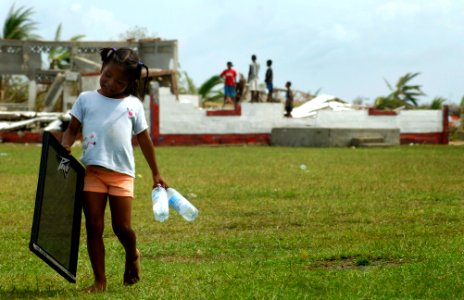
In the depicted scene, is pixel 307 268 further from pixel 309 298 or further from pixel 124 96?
pixel 124 96

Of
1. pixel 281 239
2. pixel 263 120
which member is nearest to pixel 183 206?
pixel 281 239

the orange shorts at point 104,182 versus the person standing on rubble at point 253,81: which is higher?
the person standing on rubble at point 253,81

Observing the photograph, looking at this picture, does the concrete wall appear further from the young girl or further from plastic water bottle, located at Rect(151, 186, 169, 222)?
the young girl

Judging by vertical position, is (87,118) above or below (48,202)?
above

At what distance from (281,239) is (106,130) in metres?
3.64

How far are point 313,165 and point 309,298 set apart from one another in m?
16.7

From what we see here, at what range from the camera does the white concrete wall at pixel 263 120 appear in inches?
1430

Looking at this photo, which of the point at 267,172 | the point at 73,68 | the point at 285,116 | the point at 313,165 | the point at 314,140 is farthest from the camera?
the point at 73,68

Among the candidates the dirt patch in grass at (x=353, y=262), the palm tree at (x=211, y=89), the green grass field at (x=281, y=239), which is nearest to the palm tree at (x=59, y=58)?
the palm tree at (x=211, y=89)

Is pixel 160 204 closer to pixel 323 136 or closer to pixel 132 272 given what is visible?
pixel 132 272

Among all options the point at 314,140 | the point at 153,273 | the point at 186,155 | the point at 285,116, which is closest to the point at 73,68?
the point at 285,116

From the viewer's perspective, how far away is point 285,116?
3909 centimetres

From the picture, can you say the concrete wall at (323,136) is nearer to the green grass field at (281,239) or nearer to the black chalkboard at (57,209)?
the green grass field at (281,239)

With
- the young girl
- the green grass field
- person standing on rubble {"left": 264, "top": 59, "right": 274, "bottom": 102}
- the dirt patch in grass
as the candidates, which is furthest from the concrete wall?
the young girl
